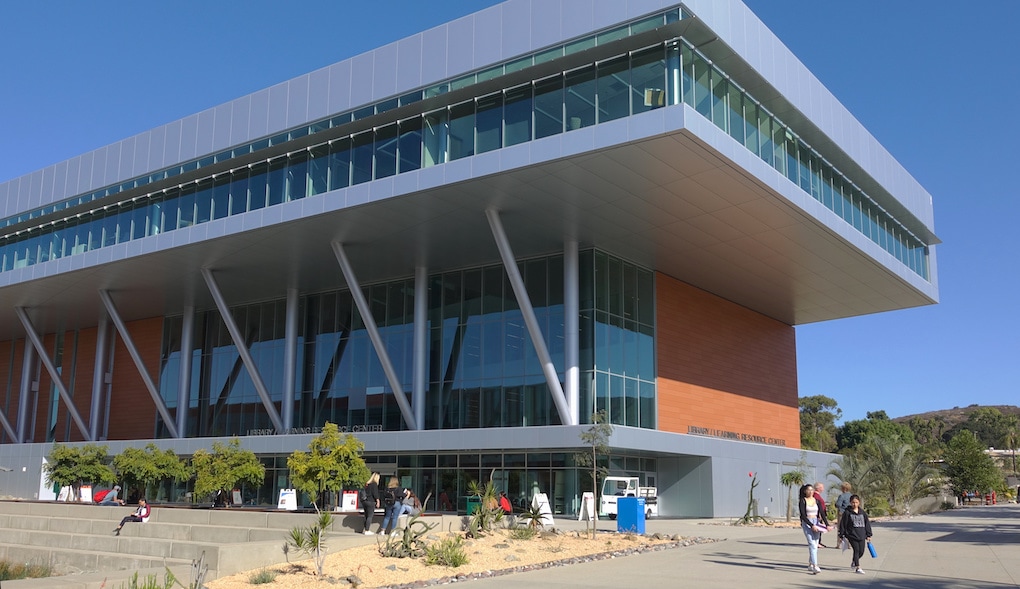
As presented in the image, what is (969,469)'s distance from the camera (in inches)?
2197

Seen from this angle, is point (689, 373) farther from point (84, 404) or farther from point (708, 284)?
point (84, 404)

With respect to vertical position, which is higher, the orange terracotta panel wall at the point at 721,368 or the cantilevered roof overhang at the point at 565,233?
the cantilevered roof overhang at the point at 565,233

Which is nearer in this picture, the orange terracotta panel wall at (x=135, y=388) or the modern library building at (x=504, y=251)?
the modern library building at (x=504, y=251)

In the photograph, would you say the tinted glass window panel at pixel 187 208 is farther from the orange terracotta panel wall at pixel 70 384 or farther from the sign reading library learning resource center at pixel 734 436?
the sign reading library learning resource center at pixel 734 436

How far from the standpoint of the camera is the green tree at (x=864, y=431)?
99.8 meters

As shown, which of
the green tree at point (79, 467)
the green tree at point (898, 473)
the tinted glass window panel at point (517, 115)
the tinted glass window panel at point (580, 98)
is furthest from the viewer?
the green tree at point (898, 473)

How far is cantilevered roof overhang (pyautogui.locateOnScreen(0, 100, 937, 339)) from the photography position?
2567 centimetres

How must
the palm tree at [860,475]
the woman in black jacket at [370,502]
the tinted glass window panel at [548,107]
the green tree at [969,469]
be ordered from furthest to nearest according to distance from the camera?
the green tree at [969,469], the palm tree at [860,475], the tinted glass window panel at [548,107], the woman in black jacket at [370,502]

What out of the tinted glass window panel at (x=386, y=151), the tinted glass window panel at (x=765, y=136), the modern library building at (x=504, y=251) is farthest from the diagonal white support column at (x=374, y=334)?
the tinted glass window panel at (x=765, y=136)

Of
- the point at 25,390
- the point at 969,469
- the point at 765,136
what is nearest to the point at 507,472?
the point at 765,136

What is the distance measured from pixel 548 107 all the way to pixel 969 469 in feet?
140

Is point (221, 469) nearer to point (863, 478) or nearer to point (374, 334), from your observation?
point (374, 334)

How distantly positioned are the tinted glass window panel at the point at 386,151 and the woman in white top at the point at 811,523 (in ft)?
57.2

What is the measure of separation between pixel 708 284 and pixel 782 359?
9606 millimetres
